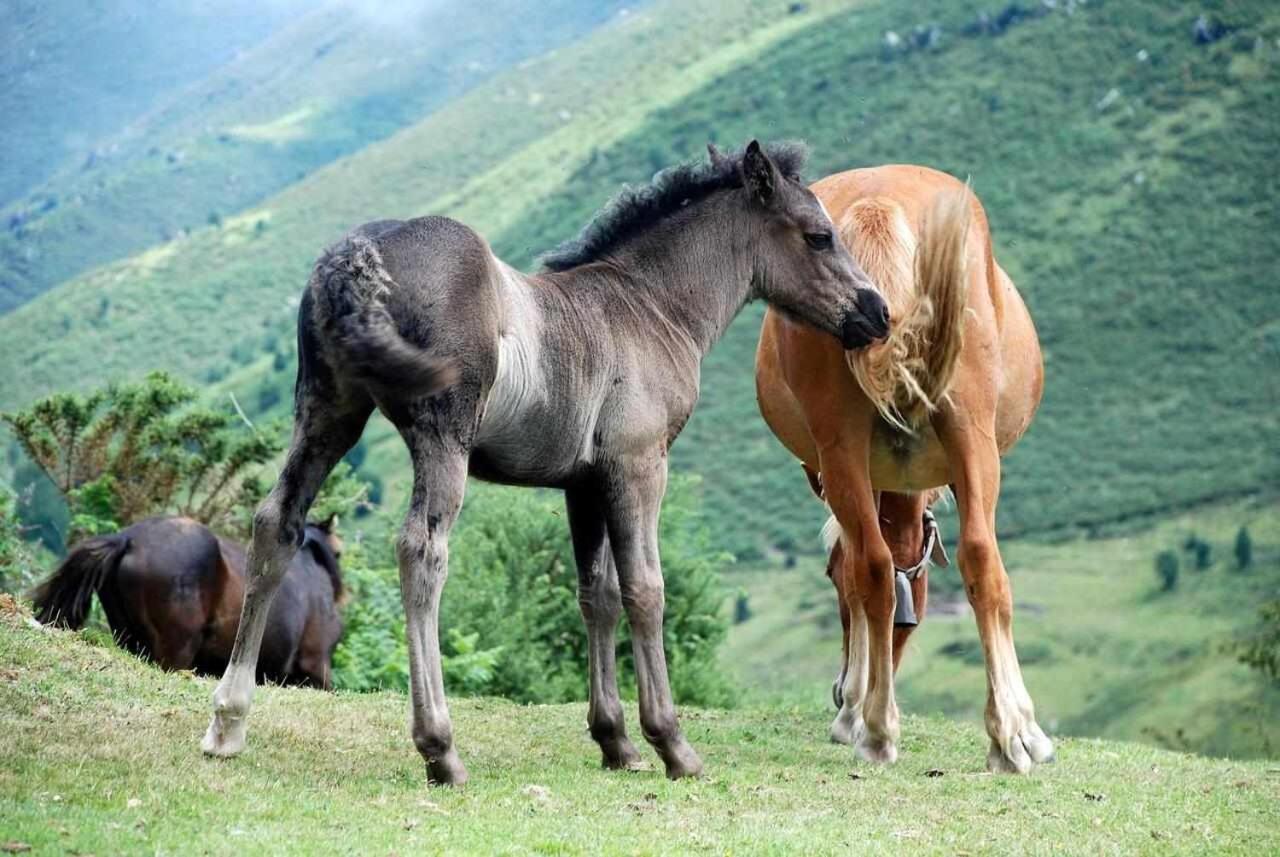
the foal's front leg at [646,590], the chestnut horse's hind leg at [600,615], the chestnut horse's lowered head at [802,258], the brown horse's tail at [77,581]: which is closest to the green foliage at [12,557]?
the brown horse's tail at [77,581]

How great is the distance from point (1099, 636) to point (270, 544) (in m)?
67.6

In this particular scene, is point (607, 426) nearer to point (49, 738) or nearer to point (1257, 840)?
point (49, 738)

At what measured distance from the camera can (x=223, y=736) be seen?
7617 millimetres

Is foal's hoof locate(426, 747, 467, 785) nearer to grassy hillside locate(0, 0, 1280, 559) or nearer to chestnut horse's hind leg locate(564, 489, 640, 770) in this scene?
chestnut horse's hind leg locate(564, 489, 640, 770)

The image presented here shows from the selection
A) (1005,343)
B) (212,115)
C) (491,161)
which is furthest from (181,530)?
(212,115)

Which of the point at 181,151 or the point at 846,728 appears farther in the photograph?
the point at 181,151

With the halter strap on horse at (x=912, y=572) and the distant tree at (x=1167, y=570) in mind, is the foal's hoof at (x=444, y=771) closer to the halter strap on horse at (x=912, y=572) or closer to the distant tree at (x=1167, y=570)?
the halter strap on horse at (x=912, y=572)

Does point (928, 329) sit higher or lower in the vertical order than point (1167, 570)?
higher

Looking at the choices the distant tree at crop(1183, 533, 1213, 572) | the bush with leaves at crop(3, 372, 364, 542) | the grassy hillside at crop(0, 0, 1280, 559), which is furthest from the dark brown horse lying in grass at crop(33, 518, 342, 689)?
the distant tree at crop(1183, 533, 1213, 572)

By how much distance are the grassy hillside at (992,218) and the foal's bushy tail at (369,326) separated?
66.9 m

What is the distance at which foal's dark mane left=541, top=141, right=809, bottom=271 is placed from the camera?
893cm

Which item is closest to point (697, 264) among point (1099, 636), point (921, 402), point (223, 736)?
point (921, 402)

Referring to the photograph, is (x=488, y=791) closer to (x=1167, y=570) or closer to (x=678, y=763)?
(x=678, y=763)

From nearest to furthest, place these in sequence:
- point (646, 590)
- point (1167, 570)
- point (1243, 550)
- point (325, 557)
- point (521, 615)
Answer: point (646, 590)
point (325, 557)
point (521, 615)
point (1243, 550)
point (1167, 570)
